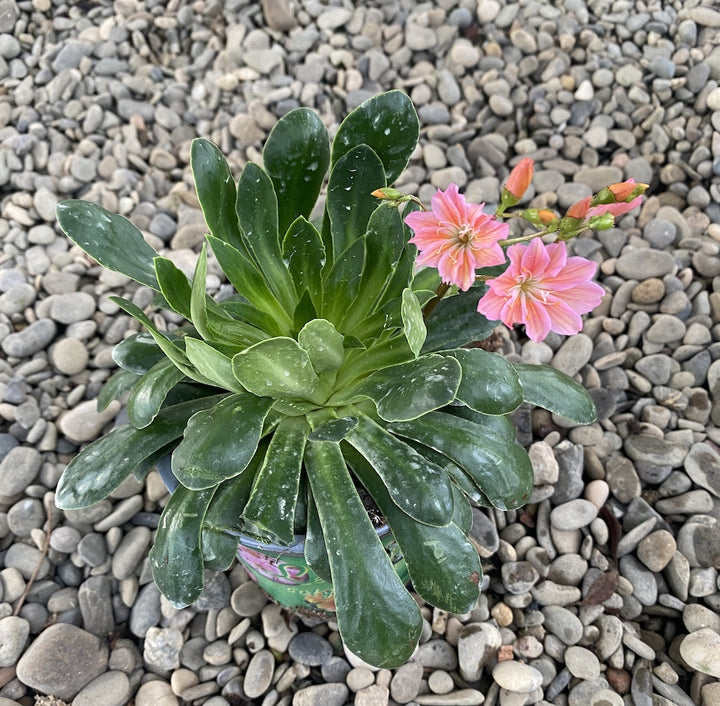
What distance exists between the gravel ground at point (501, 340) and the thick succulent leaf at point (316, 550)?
0.50m

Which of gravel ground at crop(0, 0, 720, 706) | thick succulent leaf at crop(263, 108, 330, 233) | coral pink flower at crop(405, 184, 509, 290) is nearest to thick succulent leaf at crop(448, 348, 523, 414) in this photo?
coral pink flower at crop(405, 184, 509, 290)

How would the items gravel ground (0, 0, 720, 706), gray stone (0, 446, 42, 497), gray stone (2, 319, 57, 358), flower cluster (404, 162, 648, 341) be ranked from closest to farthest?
1. flower cluster (404, 162, 648, 341)
2. gravel ground (0, 0, 720, 706)
3. gray stone (0, 446, 42, 497)
4. gray stone (2, 319, 57, 358)

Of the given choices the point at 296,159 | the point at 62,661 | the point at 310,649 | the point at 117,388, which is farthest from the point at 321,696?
the point at 296,159

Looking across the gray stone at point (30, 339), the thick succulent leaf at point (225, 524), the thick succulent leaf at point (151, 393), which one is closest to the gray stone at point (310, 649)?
the thick succulent leaf at point (225, 524)

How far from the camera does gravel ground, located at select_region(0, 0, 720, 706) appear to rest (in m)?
1.65

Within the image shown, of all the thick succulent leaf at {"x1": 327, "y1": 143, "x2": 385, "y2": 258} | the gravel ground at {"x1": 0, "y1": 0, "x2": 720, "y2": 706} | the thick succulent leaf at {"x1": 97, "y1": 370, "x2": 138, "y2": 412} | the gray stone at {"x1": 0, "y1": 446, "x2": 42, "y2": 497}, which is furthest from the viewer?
the gray stone at {"x1": 0, "y1": 446, "x2": 42, "y2": 497}

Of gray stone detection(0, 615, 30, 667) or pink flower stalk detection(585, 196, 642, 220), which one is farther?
gray stone detection(0, 615, 30, 667)

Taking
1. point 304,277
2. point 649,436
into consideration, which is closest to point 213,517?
point 304,277

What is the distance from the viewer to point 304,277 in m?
1.43

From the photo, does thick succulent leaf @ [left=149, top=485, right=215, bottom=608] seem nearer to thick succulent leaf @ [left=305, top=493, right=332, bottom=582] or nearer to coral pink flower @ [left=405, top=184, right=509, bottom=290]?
thick succulent leaf @ [left=305, top=493, right=332, bottom=582]

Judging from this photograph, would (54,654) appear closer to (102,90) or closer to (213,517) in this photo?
(213,517)

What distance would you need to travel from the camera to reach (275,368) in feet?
3.74

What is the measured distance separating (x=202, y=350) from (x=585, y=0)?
2.72 metres

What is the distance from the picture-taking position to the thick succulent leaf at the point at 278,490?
3.82ft
